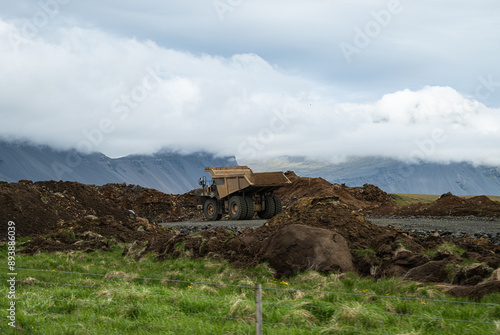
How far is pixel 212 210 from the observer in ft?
100

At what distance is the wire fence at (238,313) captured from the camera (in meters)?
6.25

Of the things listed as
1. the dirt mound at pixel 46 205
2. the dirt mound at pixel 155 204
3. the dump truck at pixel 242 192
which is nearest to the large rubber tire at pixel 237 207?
the dump truck at pixel 242 192

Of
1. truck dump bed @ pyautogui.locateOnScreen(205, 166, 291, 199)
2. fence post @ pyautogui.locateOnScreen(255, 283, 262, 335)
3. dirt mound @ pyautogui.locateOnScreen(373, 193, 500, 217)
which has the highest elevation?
truck dump bed @ pyautogui.locateOnScreen(205, 166, 291, 199)

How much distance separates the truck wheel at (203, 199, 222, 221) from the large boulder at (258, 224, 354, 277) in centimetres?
1824

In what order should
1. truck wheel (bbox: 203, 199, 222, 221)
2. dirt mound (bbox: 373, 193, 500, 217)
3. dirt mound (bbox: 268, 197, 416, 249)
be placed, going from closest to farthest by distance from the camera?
dirt mound (bbox: 268, 197, 416, 249) < dirt mound (bbox: 373, 193, 500, 217) < truck wheel (bbox: 203, 199, 222, 221)

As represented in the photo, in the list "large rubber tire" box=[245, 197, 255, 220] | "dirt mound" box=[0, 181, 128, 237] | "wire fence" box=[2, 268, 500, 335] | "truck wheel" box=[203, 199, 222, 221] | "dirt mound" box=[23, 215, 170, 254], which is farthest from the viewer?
"truck wheel" box=[203, 199, 222, 221]

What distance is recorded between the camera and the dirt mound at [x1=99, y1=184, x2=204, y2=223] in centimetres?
3828

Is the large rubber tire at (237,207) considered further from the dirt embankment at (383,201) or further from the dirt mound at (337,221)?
the dirt mound at (337,221)

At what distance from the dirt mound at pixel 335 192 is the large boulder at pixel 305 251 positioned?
Result: 28289 mm

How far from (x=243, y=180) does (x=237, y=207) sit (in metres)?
1.68

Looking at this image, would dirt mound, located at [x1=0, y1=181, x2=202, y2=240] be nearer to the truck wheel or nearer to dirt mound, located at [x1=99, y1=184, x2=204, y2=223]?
dirt mound, located at [x1=99, y1=184, x2=204, y2=223]

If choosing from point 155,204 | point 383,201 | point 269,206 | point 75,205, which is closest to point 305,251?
point 269,206

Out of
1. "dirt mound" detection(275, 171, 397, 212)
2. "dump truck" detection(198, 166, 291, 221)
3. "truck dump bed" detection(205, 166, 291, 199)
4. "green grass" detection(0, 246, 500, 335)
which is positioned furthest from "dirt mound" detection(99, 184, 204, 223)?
"green grass" detection(0, 246, 500, 335)

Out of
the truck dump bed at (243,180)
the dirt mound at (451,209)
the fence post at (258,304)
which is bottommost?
the dirt mound at (451,209)
